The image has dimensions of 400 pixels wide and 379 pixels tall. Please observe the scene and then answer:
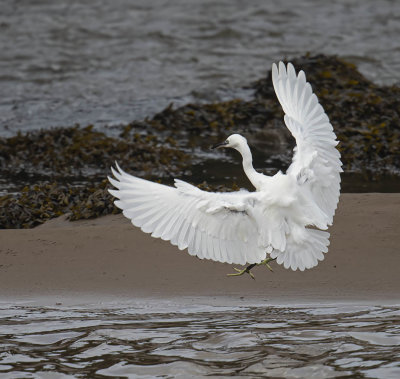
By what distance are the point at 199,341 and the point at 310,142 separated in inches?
66.9

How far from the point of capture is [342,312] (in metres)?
5.72

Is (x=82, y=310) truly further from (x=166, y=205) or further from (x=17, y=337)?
(x=166, y=205)

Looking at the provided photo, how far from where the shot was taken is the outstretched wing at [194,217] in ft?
17.9

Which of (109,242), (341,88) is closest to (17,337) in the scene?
(109,242)

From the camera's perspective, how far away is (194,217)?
18.3 feet

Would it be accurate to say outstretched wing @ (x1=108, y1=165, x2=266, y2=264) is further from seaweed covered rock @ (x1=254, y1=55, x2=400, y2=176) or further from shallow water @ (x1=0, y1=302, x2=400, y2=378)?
seaweed covered rock @ (x1=254, y1=55, x2=400, y2=176)

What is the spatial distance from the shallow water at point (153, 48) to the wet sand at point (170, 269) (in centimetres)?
581

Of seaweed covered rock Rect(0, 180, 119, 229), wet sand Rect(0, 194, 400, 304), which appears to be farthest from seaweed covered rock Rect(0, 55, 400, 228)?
wet sand Rect(0, 194, 400, 304)

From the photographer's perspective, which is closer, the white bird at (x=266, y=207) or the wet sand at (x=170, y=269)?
the white bird at (x=266, y=207)

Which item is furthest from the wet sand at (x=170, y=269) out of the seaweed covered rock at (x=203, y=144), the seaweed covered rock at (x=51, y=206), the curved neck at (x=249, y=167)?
the seaweed covered rock at (x=203, y=144)

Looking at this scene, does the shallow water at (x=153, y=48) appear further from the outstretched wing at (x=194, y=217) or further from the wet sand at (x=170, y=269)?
the outstretched wing at (x=194, y=217)

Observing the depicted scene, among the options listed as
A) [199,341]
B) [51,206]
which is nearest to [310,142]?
[199,341]

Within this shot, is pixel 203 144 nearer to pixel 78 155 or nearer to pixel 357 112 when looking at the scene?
pixel 78 155

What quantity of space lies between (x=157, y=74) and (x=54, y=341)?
35.9 ft
